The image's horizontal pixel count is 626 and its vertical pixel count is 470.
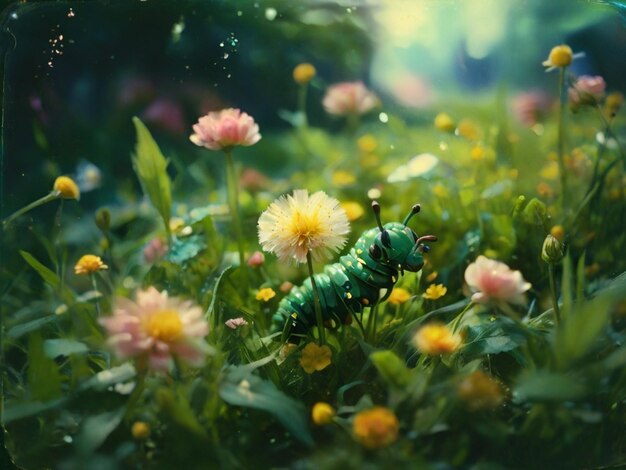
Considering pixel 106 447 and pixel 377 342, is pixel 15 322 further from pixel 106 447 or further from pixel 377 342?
pixel 377 342

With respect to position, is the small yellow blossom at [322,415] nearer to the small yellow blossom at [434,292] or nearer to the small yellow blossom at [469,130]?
the small yellow blossom at [434,292]

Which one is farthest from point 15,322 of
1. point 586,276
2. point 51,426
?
point 586,276

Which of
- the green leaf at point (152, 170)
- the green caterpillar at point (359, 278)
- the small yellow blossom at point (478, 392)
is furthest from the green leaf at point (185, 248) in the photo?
the small yellow blossom at point (478, 392)

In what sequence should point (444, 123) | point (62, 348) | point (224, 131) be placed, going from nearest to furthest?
point (62, 348)
point (224, 131)
point (444, 123)

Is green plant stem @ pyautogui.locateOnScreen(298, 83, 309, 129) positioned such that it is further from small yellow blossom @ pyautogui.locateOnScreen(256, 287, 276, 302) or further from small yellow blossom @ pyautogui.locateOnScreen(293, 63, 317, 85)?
small yellow blossom @ pyautogui.locateOnScreen(256, 287, 276, 302)

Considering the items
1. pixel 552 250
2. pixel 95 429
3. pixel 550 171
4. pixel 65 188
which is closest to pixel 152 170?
pixel 65 188

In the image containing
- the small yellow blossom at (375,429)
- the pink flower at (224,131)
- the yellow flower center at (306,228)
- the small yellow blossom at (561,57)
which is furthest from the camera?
the small yellow blossom at (561,57)

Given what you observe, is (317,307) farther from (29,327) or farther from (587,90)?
(587,90)
